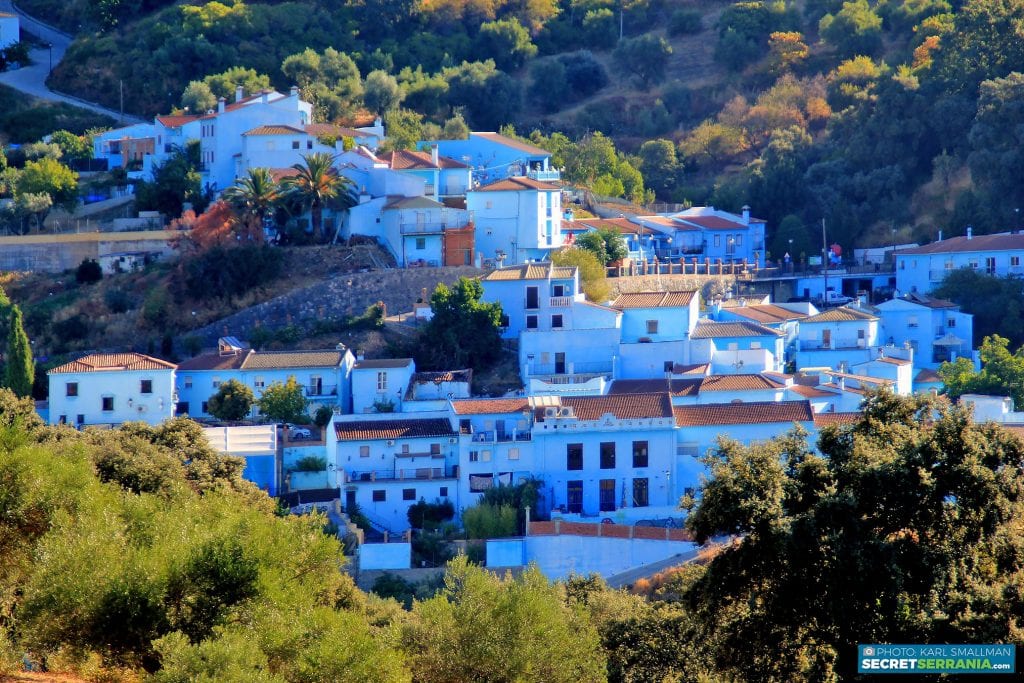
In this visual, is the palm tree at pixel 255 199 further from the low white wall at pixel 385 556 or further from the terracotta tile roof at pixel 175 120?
the low white wall at pixel 385 556

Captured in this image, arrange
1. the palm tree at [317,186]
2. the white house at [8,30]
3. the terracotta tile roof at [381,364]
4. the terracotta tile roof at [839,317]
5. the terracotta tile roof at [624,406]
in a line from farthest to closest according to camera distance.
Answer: the white house at [8,30] < the palm tree at [317,186] < the terracotta tile roof at [839,317] < the terracotta tile roof at [381,364] < the terracotta tile roof at [624,406]

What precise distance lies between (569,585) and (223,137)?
96.2ft

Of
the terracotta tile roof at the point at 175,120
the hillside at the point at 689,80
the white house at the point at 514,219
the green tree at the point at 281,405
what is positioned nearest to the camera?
the green tree at the point at 281,405

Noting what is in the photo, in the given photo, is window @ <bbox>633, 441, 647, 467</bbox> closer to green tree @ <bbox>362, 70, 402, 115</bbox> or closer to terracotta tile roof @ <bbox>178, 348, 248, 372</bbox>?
terracotta tile roof @ <bbox>178, 348, 248, 372</bbox>

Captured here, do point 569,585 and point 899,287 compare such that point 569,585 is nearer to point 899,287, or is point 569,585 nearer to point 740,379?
point 740,379

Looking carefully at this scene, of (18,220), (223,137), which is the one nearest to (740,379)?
(223,137)

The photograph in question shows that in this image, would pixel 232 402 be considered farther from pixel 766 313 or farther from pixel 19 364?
pixel 766 313

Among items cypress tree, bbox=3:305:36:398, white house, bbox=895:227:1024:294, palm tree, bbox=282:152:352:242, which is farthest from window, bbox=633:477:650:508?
white house, bbox=895:227:1024:294

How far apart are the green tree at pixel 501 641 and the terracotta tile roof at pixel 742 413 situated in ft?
48.2

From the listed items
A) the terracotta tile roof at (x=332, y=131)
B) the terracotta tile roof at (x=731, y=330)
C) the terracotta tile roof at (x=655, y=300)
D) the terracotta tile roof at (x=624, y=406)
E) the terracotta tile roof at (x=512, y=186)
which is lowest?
the terracotta tile roof at (x=624, y=406)

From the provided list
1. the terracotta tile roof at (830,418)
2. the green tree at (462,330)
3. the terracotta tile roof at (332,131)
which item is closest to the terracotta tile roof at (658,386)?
the terracotta tile roof at (830,418)

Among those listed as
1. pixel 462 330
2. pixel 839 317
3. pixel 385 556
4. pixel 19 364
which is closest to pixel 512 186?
pixel 462 330

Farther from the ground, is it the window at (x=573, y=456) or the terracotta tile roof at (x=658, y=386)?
the terracotta tile roof at (x=658, y=386)

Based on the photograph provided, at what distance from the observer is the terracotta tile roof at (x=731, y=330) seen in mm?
49000
